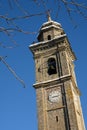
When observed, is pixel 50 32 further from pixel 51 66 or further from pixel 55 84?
pixel 55 84

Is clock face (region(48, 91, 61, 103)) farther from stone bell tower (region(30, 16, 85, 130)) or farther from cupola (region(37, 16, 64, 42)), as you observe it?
cupola (region(37, 16, 64, 42))

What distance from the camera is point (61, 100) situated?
1583 centimetres

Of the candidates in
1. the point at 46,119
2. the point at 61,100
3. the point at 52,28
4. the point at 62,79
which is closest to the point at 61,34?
the point at 52,28

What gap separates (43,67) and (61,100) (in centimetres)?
349

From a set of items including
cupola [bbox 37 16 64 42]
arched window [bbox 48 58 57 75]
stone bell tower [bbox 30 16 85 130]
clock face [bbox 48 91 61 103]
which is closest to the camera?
stone bell tower [bbox 30 16 85 130]

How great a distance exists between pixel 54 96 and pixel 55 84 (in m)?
0.99

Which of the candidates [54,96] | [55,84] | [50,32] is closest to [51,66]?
[55,84]

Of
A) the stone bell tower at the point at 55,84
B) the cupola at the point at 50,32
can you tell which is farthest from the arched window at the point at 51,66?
the cupola at the point at 50,32

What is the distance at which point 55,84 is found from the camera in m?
16.8

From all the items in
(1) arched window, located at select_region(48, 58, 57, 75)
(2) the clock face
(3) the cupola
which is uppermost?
(3) the cupola

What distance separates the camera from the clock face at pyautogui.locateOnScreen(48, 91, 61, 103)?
16.1 metres

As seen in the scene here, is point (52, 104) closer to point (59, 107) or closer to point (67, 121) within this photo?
point (59, 107)

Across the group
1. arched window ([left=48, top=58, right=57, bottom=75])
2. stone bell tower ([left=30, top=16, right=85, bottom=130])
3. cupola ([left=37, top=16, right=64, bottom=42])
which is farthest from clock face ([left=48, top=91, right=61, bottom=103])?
cupola ([left=37, top=16, right=64, bottom=42])

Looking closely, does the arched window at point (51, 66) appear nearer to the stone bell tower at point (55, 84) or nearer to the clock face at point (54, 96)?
the stone bell tower at point (55, 84)
